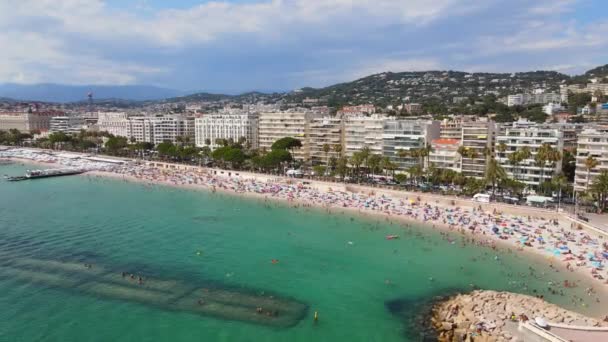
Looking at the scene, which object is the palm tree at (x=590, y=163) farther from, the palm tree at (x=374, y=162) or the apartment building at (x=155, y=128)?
the apartment building at (x=155, y=128)

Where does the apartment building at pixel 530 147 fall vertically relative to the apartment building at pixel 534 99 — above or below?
below

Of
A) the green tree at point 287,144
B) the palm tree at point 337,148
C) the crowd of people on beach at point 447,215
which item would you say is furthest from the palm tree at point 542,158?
the green tree at point 287,144

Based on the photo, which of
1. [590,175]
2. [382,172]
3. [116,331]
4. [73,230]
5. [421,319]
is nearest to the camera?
[116,331]

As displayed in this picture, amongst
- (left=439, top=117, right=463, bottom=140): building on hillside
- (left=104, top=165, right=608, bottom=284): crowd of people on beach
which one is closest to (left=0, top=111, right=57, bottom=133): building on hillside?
(left=104, top=165, right=608, bottom=284): crowd of people on beach

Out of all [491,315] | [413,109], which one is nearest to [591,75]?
[413,109]

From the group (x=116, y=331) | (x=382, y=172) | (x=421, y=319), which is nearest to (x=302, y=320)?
(x=421, y=319)

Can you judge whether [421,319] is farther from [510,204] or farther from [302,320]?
[510,204]
